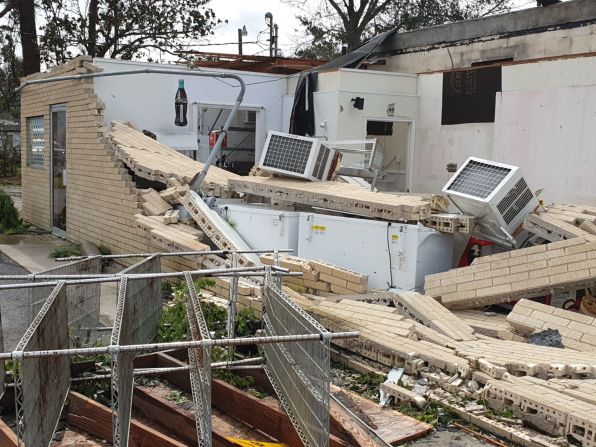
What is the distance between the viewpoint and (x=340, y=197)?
31.5ft

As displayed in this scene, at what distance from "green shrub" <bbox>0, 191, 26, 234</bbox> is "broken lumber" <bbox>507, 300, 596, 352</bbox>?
12.4m

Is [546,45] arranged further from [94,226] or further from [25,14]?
[25,14]

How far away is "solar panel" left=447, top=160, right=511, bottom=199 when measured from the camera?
878 centimetres

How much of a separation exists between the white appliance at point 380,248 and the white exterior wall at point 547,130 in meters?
4.01

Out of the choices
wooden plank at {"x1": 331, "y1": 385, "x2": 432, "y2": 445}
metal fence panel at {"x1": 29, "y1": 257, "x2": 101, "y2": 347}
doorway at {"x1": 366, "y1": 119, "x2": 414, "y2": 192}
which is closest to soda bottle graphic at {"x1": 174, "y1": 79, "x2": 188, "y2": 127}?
doorway at {"x1": 366, "y1": 119, "x2": 414, "y2": 192}

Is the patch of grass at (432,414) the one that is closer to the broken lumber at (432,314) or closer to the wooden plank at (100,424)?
the broken lumber at (432,314)

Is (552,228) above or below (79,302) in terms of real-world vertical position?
above

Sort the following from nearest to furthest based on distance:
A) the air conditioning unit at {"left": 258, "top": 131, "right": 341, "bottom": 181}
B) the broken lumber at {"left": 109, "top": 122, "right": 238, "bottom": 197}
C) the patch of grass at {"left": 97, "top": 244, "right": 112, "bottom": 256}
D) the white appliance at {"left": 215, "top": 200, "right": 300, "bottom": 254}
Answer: the white appliance at {"left": 215, "top": 200, "right": 300, "bottom": 254}, the air conditioning unit at {"left": 258, "top": 131, "right": 341, "bottom": 181}, the broken lumber at {"left": 109, "top": 122, "right": 238, "bottom": 197}, the patch of grass at {"left": 97, "top": 244, "right": 112, "bottom": 256}

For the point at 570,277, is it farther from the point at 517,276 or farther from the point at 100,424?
the point at 100,424

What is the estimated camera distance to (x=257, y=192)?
10.8 m

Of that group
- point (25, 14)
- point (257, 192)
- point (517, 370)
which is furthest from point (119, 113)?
point (25, 14)

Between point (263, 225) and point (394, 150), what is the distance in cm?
695

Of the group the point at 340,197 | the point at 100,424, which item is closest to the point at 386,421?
the point at 100,424

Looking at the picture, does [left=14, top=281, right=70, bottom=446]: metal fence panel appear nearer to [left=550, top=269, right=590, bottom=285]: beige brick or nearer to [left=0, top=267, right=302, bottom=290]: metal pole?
[left=0, top=267, right=302, bottom=290]: metal pole
